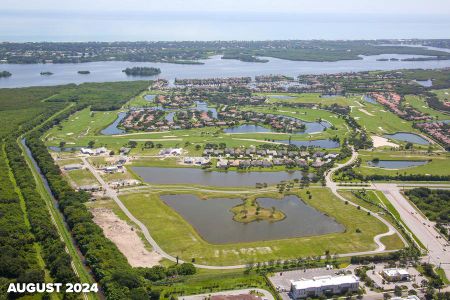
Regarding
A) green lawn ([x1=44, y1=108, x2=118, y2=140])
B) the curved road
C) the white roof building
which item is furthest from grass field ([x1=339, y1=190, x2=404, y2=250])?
green lawn ([x1=44, y1=108, x2=118, y2=140])

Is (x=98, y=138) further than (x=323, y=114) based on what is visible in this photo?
No

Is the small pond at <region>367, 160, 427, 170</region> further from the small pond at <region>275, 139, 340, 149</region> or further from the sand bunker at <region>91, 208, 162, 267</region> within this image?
the sand bunker at <region>91, 208, 162, 267</region>

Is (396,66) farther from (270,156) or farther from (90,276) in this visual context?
(90,276)

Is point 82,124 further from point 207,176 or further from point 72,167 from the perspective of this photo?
point 207,176

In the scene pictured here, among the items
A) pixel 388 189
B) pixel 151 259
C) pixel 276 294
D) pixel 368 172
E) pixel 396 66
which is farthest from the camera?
pixel 396 66

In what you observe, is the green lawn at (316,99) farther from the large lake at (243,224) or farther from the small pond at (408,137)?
the large lake at (243,224)

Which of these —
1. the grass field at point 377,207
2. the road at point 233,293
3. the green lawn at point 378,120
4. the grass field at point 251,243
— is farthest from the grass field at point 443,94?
the road at point 233,293

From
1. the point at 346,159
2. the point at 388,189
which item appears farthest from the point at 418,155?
the point at 388,189
